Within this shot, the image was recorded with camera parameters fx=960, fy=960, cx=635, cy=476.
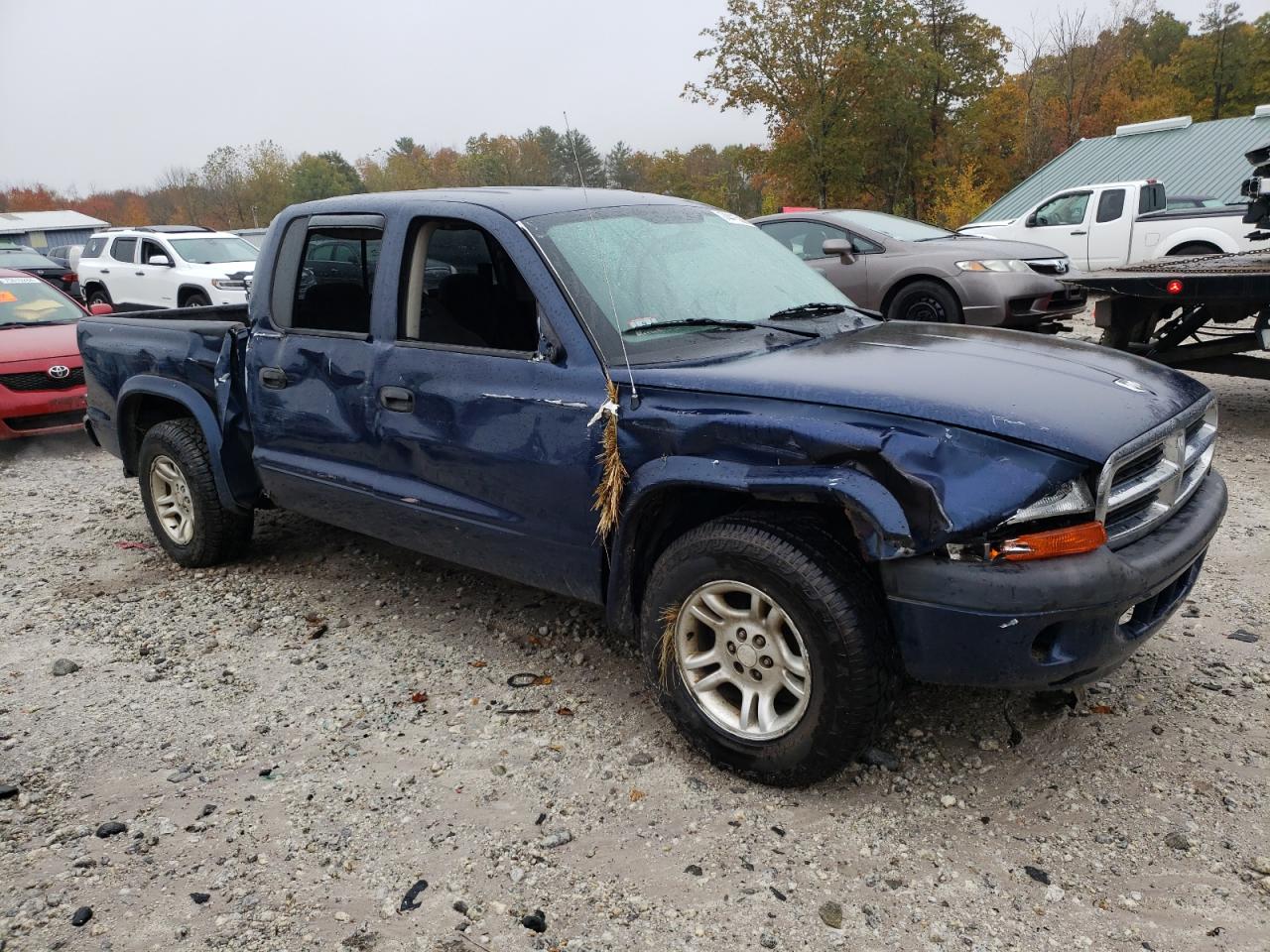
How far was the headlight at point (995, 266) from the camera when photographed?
29.9 ft

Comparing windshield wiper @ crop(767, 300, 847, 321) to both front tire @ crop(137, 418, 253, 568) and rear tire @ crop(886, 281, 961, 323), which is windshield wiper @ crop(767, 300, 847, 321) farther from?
rear tire @ crop(886, 281, 961, 323)

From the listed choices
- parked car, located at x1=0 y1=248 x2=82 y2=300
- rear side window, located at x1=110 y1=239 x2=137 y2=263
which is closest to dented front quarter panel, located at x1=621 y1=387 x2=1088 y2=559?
rear side window, located at x1=110 y1=239 x2=137 y2=263

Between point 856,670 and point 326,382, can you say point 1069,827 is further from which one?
point 326,382

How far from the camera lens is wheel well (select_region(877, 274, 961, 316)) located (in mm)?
9094

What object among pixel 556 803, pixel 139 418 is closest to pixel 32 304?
pixel 139 418

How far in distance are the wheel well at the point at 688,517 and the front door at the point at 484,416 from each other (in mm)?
156

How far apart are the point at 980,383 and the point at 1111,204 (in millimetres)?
15066

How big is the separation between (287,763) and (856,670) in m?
1.95

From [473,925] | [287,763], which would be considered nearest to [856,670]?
[473,925]

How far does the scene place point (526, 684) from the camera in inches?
148

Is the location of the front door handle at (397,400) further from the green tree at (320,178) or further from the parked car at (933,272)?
the green tree at (320,178)

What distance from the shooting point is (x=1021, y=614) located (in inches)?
97.7

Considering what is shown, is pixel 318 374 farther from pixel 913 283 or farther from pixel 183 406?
A: pixel 913 283

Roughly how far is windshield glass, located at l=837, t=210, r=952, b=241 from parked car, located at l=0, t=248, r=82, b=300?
1557 centimetres
